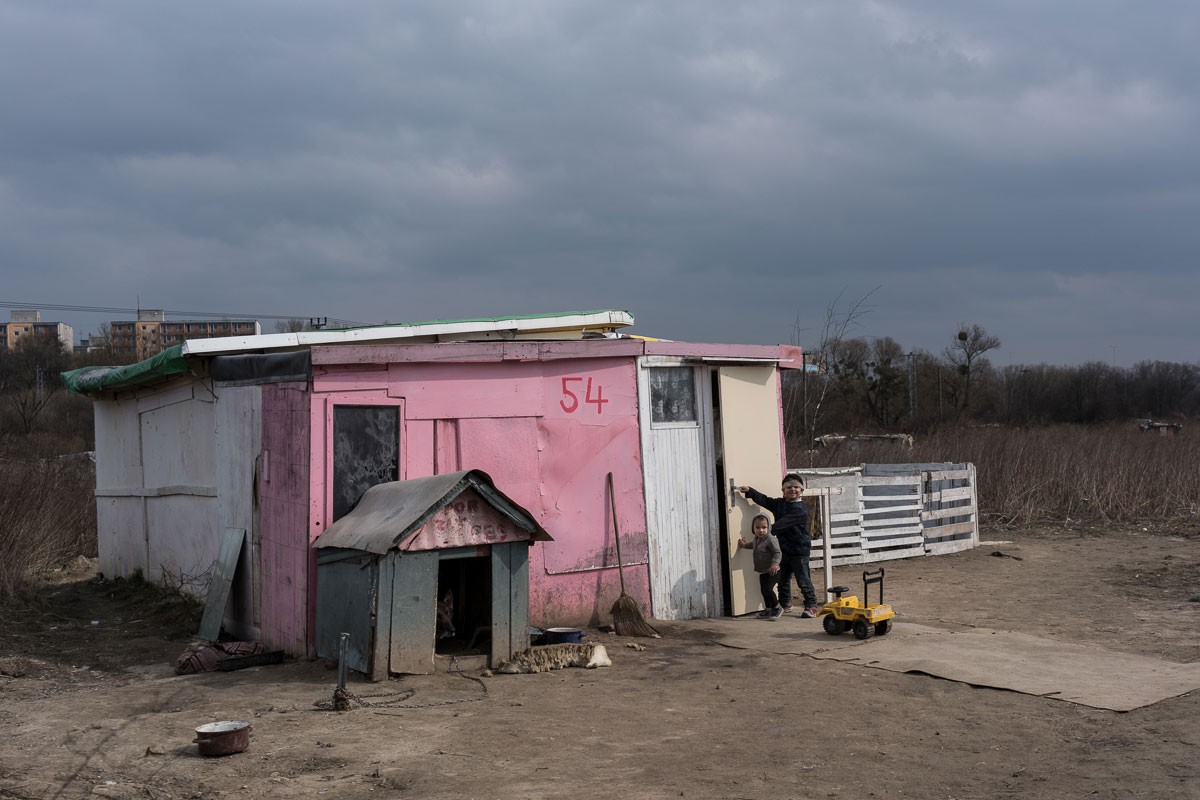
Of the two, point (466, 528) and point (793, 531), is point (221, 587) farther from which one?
point (793, 531)

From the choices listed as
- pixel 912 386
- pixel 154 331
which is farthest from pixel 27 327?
pixel 912 386

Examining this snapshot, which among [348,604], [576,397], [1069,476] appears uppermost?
[576,397]

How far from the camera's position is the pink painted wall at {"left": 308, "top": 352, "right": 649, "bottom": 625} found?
11070 mm

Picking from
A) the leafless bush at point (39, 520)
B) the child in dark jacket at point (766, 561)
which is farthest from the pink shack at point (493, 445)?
the leafless bush at point (39, 520)

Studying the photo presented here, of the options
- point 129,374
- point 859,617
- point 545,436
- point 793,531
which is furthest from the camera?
point 129,374

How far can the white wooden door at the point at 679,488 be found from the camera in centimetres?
1246

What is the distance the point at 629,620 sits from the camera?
11523 millimetres

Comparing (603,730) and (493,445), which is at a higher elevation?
(493,445)

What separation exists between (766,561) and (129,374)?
27.6ft

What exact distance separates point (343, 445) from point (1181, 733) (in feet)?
24.3

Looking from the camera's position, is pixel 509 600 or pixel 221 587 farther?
pixel 221 587

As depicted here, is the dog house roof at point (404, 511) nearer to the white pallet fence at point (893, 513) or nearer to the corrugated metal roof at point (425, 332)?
the corrugated metal roof at point (425, 332)

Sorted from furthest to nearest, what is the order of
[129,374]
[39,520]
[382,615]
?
[39,520]
[129,374]
[382,615]

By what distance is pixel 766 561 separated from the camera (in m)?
12.6
